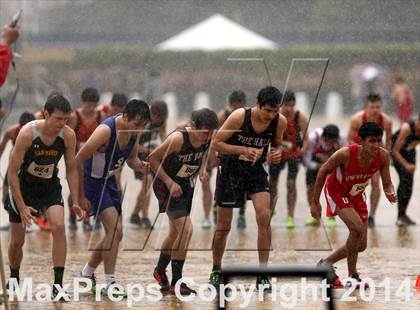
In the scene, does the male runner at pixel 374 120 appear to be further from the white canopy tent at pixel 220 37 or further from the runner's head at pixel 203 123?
the runner's head at pixel 203 123

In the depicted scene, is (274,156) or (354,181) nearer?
(354,181)

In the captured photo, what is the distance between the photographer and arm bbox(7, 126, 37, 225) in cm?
990

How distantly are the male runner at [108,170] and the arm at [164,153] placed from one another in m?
0.28

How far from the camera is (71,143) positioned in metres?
10.2

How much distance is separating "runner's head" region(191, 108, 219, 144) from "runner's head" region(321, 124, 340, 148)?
4.30 m

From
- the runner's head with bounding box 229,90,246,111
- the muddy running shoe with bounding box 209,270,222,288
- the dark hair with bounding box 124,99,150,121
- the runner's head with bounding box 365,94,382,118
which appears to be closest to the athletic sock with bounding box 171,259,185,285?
the muddy running shoe with bounding box 209,270,222,288

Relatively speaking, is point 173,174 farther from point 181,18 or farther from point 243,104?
point 181,18

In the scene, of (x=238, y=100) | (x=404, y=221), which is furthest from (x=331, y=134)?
(x=404, y=221)

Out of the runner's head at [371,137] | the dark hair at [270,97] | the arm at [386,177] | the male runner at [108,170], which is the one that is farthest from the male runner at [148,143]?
the arm at [386,177]

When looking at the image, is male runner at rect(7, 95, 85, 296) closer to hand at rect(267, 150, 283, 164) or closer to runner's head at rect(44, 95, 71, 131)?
runner's head at rect(44, 95, 71, 131)

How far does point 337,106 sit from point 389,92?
241 centimetres

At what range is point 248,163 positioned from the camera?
1079cm

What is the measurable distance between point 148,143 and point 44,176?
2693 millimetres

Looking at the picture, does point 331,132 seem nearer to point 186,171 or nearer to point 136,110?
point 186,171
